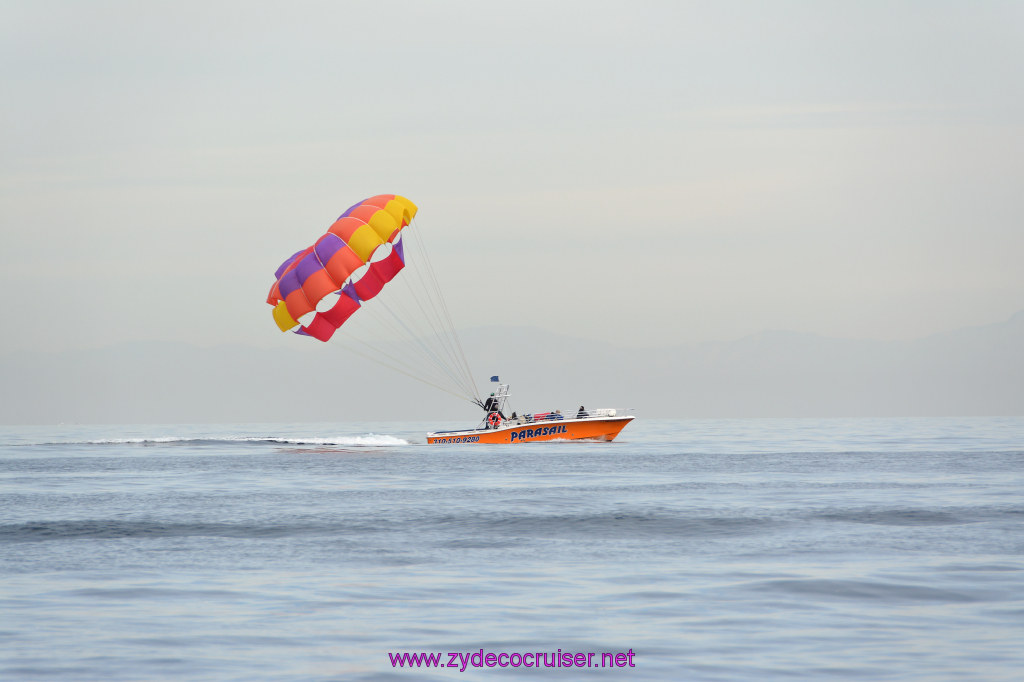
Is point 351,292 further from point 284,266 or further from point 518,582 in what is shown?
point 518,582

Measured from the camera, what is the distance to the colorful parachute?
45.7 m

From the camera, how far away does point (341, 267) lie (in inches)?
1785

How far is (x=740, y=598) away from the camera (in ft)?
44.9

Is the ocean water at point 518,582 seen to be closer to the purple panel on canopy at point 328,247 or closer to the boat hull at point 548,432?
the purple panel on canopy at point 328,247

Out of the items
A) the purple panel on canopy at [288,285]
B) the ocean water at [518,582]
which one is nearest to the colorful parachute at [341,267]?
the purple panel on canopy at [288,285]

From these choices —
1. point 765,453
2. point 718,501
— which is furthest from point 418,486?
point 765,453

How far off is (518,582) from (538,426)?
34.8 m

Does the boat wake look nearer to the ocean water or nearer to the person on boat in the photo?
the person on boat

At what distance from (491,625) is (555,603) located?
4.96ft

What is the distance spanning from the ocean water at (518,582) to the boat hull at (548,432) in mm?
17476

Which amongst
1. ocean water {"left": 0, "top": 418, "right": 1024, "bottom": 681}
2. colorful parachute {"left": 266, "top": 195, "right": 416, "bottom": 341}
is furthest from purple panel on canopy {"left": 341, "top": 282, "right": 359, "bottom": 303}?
ocean water {"left": 0, "top": 418, "right": 1024, "bottom": 681}

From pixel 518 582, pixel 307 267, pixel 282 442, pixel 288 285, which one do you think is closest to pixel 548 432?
pixel 307 267

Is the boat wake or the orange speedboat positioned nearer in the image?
the orange speedboat

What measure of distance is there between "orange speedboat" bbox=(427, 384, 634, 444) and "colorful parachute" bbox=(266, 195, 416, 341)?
8.04 m
